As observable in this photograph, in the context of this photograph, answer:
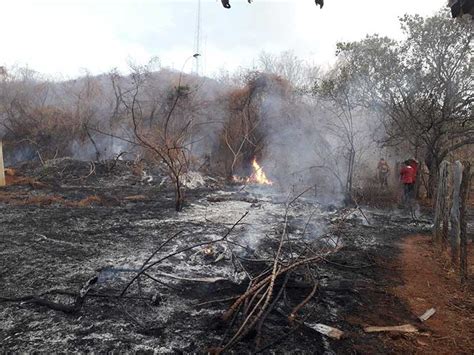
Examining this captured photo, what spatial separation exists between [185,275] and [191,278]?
0.88ft

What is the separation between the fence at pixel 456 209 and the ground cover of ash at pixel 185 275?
1034 millimetres

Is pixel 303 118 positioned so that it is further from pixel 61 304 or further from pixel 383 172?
pixel 61 304

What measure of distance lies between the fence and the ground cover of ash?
1034 mm

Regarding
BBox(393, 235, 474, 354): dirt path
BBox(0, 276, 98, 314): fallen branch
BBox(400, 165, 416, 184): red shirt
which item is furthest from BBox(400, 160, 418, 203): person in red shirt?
BBox(0, 276, 98, 314): fallen branch

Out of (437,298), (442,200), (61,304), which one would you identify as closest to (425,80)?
(442,200)

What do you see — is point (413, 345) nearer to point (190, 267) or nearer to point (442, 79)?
point (190, 267)

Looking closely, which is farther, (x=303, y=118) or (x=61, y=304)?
(x=303, y=118)

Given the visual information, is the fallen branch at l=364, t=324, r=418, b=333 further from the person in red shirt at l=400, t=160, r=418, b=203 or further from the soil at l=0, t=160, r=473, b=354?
the person in red shirt at l=400, t=160, r=418, b=203

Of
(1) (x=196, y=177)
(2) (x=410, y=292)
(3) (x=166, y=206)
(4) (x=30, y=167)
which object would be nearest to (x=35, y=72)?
(4) (x=30, y=167)

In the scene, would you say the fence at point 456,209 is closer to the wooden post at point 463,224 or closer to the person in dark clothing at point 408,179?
the wooden post at point 463,224

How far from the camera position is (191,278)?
523cm

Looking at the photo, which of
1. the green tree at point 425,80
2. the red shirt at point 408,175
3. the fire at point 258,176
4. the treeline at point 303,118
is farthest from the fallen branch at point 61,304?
the fire at point 258,176

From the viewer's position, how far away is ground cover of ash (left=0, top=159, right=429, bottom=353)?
383cm

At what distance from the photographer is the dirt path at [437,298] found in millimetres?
3902
